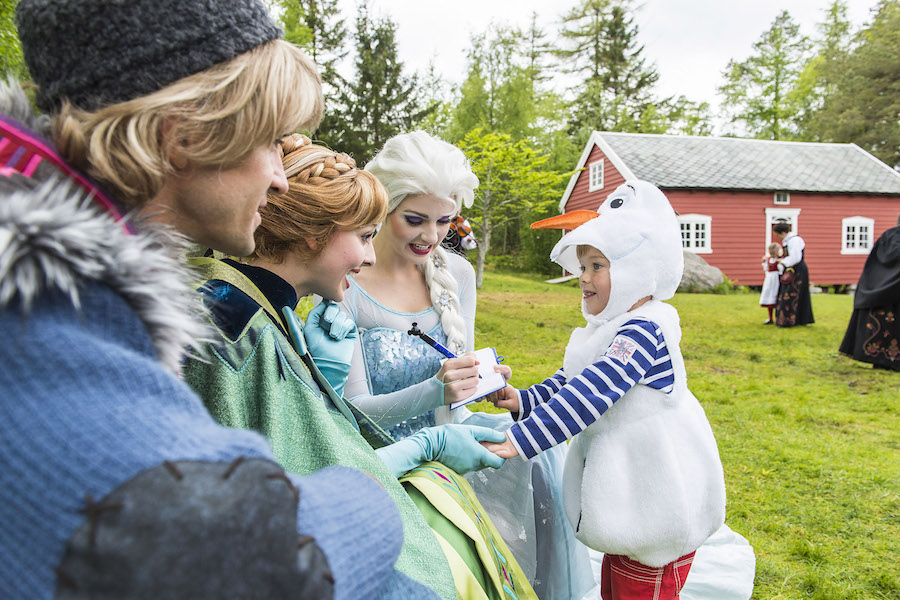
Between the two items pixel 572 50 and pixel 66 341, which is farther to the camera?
pixel 572 50

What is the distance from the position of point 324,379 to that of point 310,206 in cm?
65

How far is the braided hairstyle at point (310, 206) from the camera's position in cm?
192

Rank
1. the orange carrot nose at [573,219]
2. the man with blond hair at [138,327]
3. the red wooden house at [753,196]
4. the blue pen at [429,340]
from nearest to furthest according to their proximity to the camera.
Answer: the man with blond hair at [138,327] < the orange carrot nose at [573,219] < the blue pen at [429,340] < the red wooden house at [753,196]

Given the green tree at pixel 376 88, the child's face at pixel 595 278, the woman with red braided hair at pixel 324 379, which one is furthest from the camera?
the green tree at pixel 376 88

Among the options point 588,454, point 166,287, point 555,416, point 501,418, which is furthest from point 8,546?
point 501,418

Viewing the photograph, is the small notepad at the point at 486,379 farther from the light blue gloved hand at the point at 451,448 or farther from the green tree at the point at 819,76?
the green tree at the point at 819,76

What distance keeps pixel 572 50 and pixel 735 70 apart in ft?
33.8

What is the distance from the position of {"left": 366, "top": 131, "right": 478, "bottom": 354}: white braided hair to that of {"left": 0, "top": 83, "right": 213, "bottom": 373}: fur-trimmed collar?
2.06 metres

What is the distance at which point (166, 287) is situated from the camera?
0.79 meters

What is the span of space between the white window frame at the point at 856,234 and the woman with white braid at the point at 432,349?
2376 centimetres

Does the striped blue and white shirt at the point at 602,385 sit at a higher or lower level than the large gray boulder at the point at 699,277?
higher

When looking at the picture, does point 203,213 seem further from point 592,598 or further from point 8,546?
point 592,598

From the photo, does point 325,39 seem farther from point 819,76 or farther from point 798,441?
point 819,76

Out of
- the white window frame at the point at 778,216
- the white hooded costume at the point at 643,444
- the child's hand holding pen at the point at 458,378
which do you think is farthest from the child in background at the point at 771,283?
the child's hand holding pen at the point at 458,378
